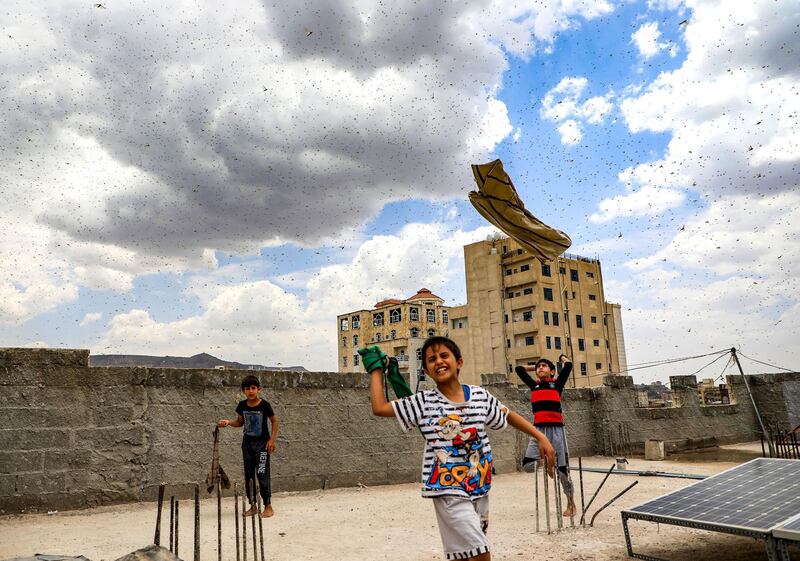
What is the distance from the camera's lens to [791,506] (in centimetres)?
402

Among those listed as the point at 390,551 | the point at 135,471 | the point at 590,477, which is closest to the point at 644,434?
the point at 590,477

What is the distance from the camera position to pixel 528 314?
2226 inches

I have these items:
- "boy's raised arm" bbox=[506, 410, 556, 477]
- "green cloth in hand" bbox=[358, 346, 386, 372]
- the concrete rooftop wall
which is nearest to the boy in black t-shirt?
the concrete rooftop wall

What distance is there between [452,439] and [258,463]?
4.29 m

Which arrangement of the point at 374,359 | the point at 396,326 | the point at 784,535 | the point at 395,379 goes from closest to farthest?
the point at 374,359
the point at 784,535
the point at 395,379
the point at 396,326

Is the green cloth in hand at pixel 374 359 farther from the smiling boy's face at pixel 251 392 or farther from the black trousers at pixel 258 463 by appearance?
the black trousers at pixel 258 463

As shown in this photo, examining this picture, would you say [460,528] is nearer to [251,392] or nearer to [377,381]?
[377,381]

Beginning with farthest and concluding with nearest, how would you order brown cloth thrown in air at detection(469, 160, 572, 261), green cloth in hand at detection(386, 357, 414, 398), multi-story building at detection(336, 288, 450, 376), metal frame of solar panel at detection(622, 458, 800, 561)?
multi-story building at detection(336, 288, 450, 376), brown cloth thrown in air at detection(469, 160, 572, 261), metal frame of solar panel at detection(622, 458, 800, 561), green cloth in hand at detection(386, 357, 414, 398)

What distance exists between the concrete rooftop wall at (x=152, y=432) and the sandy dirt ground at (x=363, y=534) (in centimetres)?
36

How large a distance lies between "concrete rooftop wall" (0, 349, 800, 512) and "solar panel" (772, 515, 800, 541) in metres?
6.75

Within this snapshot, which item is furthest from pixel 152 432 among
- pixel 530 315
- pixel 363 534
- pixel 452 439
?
pixel 530 315

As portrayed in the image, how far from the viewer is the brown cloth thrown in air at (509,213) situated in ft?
21.4

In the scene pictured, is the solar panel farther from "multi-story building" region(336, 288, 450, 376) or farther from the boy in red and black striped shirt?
"multi-story building" region(336, 288, 450, 376)

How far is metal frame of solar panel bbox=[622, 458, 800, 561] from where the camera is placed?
3805mm
